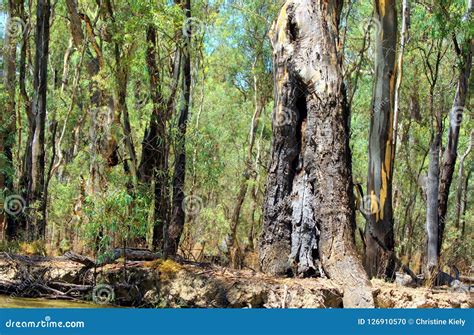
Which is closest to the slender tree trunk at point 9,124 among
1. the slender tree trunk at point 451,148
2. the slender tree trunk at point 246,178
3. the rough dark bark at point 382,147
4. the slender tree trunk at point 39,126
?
the slender tree trunk at point 39,126

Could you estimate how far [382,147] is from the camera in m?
12.3

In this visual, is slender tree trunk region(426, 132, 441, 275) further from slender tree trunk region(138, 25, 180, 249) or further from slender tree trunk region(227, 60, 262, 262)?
slender tree trunk region(227, 60, 262, 262)

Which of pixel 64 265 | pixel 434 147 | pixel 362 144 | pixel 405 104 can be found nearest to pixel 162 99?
pixel 64 265

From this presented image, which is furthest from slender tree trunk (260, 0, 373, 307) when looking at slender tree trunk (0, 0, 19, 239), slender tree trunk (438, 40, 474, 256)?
slender tree trunk (0, 0, 19, 239)

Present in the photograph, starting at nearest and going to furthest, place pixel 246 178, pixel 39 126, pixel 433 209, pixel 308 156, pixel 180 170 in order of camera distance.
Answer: pixel 308 156 < pixel 180 170 < pixel 433 209 < pixel 39 126 < pixel 246 178

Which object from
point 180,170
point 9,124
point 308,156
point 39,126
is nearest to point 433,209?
point 180,170

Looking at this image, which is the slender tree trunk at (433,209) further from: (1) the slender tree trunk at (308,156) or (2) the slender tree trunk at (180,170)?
(1) the slender tree trunk at (308,156)

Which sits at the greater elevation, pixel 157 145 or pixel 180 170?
pixel 157 145

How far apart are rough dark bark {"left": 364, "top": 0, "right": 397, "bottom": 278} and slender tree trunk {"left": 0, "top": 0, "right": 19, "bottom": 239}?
7.22 meters

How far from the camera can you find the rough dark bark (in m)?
11.6

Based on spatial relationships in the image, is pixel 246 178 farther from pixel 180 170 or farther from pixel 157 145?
pixel 180 170

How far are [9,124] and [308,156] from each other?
395 inches

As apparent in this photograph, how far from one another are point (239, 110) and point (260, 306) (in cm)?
2234

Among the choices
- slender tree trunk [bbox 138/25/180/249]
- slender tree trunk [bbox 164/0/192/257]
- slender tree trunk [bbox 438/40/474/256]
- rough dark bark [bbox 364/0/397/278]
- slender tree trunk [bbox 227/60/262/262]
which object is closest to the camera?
slender tree trunk [bbox 164/0/192/257]
